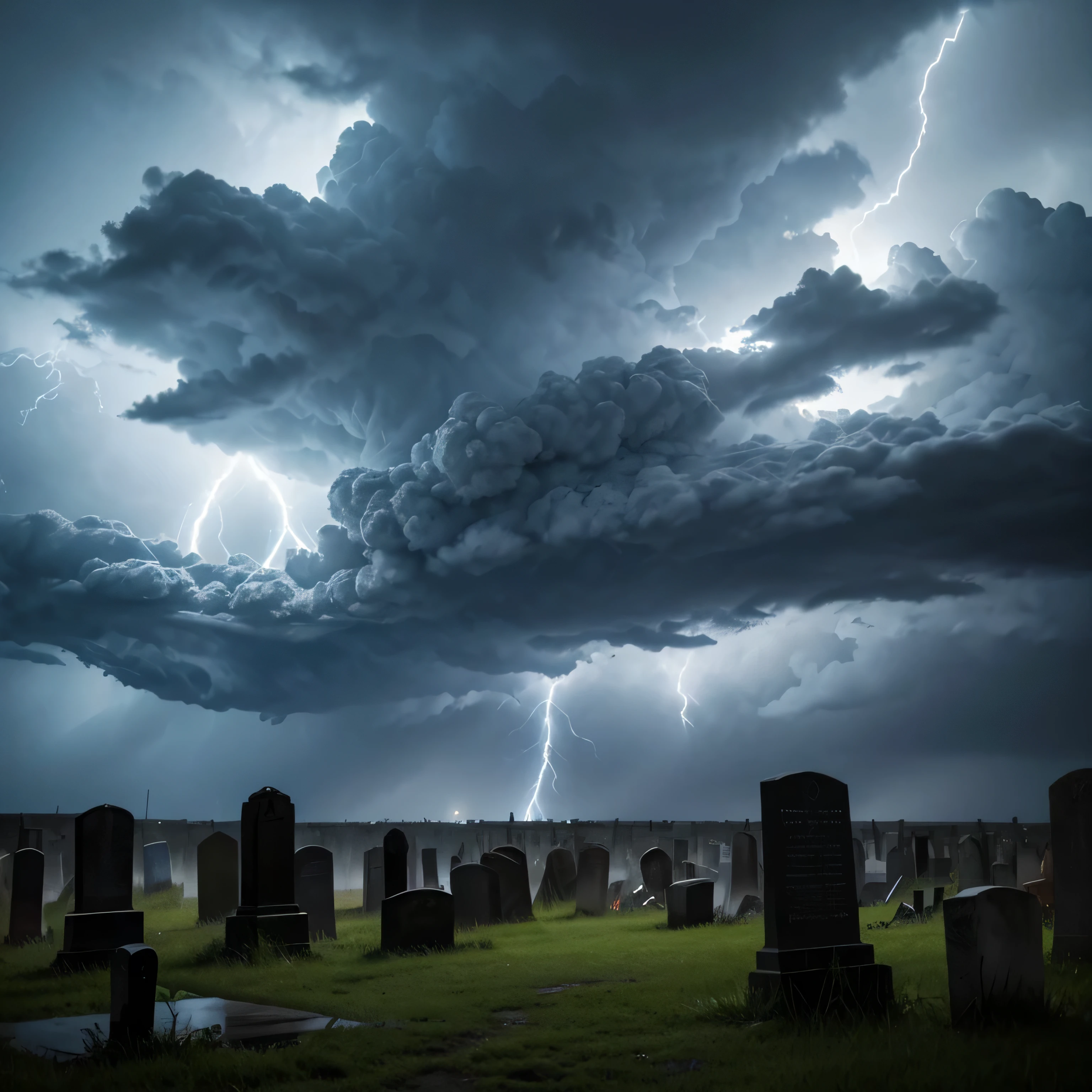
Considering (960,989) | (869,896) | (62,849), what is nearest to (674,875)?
(869,896)

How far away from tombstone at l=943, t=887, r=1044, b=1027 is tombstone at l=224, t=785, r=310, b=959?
8.91 m

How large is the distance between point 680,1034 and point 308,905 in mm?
9056

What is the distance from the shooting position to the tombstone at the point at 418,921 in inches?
508

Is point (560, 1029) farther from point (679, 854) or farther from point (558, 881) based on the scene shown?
point (679, 854)

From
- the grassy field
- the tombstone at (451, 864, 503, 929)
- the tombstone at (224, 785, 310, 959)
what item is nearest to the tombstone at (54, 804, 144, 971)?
the grassy field

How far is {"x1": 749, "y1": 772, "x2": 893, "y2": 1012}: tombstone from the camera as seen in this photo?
27.2ft

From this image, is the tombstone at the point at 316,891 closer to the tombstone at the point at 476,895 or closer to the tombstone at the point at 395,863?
the tombstone at the point at 395,863

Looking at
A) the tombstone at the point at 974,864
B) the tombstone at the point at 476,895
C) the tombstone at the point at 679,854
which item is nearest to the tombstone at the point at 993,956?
the tombstone at the point at 476,895

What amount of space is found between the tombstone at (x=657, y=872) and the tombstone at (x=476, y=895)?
455 cm

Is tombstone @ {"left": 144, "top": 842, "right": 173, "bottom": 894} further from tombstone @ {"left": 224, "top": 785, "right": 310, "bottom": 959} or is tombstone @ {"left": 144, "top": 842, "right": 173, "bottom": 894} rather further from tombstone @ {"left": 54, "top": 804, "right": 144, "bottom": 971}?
tombstone @ {"left": 54, "top": 804, "right": 144, "bottom": 971}

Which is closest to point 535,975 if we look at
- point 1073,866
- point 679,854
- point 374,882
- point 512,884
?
point 1073,866

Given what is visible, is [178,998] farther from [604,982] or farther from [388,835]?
[388,835]

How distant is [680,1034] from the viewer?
25.4 feet

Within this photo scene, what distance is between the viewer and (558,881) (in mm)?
20891
